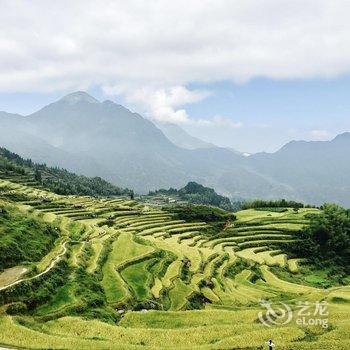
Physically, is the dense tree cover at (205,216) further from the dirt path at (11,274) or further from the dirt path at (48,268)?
the dirt path at (11,274)

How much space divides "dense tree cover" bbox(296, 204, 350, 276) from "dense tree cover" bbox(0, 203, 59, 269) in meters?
46.9

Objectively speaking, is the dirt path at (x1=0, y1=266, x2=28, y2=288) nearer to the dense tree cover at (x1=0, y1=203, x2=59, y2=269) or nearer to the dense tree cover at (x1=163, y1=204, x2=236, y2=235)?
the dense tree cover at (x1=0, y1=203, x2=59, y2=269)

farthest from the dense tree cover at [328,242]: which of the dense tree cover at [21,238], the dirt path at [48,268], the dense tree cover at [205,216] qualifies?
the dirt path at [48,268]

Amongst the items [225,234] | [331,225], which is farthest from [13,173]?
[331,225]

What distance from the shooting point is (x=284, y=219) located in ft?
331

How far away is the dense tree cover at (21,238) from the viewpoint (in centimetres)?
4031

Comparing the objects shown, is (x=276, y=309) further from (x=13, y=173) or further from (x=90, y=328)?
(x=13, y=173)

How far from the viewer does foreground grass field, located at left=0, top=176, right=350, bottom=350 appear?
26000 millimetres

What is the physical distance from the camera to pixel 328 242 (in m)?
88.4

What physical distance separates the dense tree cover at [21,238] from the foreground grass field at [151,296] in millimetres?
1059

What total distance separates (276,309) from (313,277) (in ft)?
139

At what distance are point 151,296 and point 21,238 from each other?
43.9 ft

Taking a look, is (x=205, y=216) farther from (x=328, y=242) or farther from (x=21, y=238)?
(x=21, y=238)

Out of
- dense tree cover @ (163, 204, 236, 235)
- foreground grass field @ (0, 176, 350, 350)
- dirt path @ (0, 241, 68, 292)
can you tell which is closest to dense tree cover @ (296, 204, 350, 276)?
foreground grass field @ (0, 176, 350, 350)
